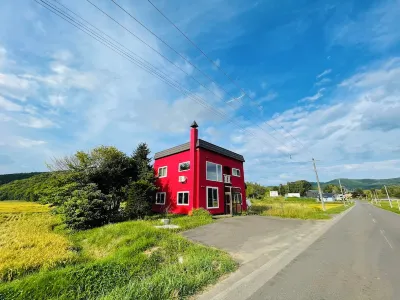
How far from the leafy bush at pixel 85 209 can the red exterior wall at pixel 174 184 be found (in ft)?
22.9

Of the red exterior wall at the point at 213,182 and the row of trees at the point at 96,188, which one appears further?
the red exterior wall at the point at 213,182

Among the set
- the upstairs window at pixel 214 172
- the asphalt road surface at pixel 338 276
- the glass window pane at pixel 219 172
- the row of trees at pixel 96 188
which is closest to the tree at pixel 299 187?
the glass window pane at pixel 219 172

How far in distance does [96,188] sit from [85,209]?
2.17 meters

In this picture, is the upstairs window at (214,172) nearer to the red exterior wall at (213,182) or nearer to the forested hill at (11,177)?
the red exterior wall at (213,182)

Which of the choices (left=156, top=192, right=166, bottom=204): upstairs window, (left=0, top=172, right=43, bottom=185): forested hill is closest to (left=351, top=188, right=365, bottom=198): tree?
(left=156, top=192, right=166, bottom=204): upstairs window

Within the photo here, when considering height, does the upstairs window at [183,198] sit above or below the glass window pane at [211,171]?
below

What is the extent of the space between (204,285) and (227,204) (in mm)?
17117

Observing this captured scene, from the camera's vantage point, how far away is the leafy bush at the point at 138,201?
1603 centimetres

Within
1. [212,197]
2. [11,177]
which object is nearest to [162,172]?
[212,197]

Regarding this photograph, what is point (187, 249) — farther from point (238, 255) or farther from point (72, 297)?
point (72, 297)

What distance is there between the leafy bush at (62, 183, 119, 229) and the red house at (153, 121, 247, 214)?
713 centimetres

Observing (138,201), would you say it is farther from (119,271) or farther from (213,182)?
(119,271)

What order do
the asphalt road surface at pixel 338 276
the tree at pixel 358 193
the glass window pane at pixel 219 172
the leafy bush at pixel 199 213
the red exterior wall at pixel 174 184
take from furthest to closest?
the tree at pixel 358 193, the glass window pane at pixel 219 172, the red exterior wall at pixel 174 184, the leafy bush at pixel 199 213, the asphalt road surface at pixel 338 276

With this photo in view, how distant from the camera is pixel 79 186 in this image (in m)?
15.0
